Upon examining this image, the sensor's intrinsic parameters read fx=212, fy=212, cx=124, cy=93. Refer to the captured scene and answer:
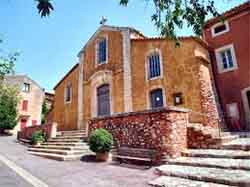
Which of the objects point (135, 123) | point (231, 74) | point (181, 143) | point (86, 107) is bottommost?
point (181, 143)

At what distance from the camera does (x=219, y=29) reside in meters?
13.6

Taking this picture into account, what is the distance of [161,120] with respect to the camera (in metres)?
7.87

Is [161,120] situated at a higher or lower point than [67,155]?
higher

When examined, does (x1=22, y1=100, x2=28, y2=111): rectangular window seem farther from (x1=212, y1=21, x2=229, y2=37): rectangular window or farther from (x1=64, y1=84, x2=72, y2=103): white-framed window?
(x1=212, y1=21, x2=229, y2=37): rectangular window

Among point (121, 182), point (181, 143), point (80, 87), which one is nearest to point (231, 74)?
point (181, 143)

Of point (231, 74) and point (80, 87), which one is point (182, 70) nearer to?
point (231, 74)

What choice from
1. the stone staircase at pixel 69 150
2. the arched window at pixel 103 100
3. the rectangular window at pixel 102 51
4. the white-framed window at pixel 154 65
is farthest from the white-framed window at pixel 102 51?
the stone staircase at pixel 69 150

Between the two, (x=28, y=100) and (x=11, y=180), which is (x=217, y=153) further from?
(x=28, y=100)

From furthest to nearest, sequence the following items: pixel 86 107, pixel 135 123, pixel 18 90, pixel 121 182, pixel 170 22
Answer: pixel 18 90 < pixel 86 107 < pixel 135 123 < pixel 121 182 < pixel 170 22

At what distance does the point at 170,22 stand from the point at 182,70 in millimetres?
8322

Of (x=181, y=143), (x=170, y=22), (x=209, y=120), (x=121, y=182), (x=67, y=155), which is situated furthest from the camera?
(x=209, y=120)

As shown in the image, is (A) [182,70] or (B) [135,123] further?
(A) [182,70]

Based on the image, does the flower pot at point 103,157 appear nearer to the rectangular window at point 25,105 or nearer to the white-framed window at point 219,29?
the white-framed window at point 219,29

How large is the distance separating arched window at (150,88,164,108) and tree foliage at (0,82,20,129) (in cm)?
1998
